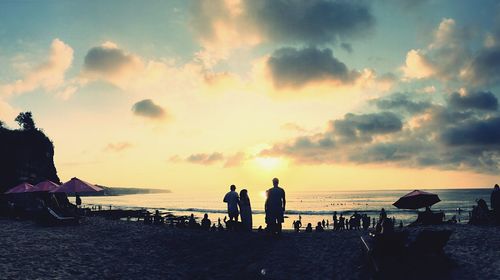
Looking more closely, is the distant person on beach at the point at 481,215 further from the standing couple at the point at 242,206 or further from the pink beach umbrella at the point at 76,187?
the pink beach umbrella at the point at 76,187

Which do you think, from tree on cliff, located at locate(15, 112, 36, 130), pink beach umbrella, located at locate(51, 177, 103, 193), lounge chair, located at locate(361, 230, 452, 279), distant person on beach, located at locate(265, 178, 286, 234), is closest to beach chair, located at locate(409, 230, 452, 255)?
lounge chair, located at locate(361, 230, 452, 279)

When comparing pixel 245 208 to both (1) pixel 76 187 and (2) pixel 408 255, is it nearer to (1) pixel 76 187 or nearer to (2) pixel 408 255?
(2) pixel 408 255

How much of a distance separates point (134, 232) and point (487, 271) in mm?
14859

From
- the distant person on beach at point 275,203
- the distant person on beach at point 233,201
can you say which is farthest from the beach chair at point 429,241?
the distant person on beach at point 233,201

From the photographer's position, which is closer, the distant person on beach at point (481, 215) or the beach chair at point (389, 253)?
the beach chair at point (389, 253)

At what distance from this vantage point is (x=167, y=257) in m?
13.9

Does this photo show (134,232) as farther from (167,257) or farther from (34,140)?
(34,140)

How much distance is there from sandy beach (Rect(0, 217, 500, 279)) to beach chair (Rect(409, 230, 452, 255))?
30.9 inches

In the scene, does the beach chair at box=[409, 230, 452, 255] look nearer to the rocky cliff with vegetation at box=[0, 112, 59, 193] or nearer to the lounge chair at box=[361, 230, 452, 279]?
the lounge chair at box=[361, 230, 452, 279]

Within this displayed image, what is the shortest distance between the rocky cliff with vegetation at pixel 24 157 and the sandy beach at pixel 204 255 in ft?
142

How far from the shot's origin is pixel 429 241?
1122 cm

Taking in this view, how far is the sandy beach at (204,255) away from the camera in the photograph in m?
11.4

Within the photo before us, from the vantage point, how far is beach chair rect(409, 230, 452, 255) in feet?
36.4

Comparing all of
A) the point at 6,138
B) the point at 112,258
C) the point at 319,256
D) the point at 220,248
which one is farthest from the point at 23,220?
the point at 6,138
